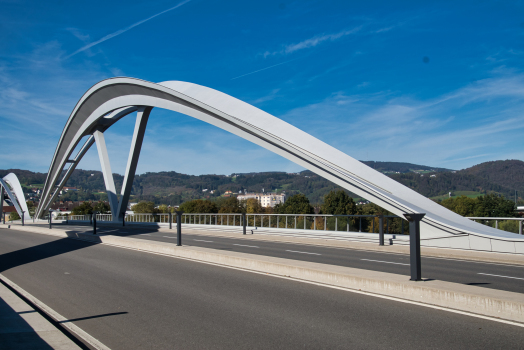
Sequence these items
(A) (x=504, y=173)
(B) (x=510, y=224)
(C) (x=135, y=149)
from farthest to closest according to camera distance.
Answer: (A) (x=504, y=173) < (C) (x=135, y=149) < (B) (x=510, y=224)

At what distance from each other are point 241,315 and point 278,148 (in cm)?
1452

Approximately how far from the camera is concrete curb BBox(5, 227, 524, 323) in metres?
5.38

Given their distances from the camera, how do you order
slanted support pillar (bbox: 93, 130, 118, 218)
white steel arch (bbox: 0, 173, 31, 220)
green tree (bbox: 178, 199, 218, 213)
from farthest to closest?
1. green tree (bbox: 178, 199, 218, 213)
2. white steel arch (bbox: 0, 173, 31, 220)
3. slanted support pillar (bbox: 93, 130, 118, 218)

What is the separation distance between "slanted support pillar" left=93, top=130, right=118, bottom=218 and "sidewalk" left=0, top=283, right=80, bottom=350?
32445 millimetres

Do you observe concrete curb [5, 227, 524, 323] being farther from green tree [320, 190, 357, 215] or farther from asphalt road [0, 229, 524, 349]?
green tree [320, 190, 357, 215]

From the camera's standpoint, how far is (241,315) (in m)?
5.64

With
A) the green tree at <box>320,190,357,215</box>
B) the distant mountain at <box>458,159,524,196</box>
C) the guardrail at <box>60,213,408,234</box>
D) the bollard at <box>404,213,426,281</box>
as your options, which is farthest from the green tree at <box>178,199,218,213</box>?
the distant mountain at <box>458,159,524,196</box>

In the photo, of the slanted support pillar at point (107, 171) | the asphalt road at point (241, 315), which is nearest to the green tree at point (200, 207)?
the slanted support pillar at point (107, 171)

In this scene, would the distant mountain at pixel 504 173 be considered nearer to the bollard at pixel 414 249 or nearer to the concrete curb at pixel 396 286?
the concrete curb at pixel 396 286

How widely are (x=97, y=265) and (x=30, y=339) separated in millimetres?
6643

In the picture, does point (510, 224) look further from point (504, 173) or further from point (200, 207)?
point (504, 173)

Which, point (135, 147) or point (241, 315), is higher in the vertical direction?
point (135, 147)

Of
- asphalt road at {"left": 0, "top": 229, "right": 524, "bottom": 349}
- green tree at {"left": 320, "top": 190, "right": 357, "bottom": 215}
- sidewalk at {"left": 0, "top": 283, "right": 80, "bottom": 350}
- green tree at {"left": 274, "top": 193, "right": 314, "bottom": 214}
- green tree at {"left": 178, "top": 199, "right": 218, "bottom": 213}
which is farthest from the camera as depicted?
green tree at {"left": 178, "top": 199, "right": 218, "bottom": 213}

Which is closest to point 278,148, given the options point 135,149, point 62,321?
point 62,321
